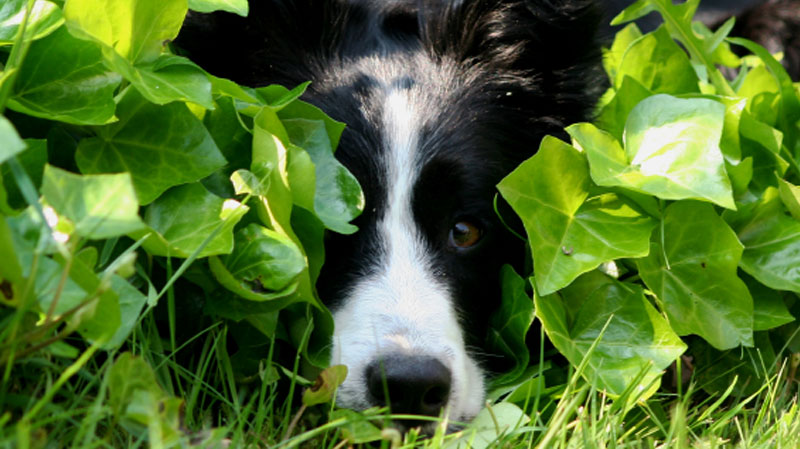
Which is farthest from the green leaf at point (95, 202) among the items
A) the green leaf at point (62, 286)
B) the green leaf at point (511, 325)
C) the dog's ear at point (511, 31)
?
the dog's ear at point (511, 31)

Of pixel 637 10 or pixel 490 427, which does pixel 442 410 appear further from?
pixel 637 10

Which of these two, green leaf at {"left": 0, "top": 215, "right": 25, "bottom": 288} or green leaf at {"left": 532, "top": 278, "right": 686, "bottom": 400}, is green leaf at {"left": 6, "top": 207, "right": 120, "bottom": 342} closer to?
green leaf at {"left": 0, "top": 215, "right": 25, "bottom": 288}

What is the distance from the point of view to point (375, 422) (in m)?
1.80

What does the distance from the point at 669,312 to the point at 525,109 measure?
2.76ft

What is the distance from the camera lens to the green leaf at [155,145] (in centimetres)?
174

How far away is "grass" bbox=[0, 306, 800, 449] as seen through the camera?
1324 millimetres

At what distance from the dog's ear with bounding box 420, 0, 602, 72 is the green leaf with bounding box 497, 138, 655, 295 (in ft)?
2.19

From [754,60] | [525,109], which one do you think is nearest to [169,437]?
[525,109]

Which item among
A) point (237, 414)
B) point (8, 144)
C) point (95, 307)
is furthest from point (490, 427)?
point (8, 144)

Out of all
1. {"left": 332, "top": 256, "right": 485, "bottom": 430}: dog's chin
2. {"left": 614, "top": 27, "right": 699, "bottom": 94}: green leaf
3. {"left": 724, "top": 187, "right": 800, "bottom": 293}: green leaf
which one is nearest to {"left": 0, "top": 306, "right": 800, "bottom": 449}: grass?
{"left": 332, "top": 256, "right": 485, "bottom": 430}: dog's chin

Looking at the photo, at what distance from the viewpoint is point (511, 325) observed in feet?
7.13

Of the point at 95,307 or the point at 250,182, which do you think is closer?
the point at 95,307

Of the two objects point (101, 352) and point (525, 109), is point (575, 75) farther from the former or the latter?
point (101, 352)

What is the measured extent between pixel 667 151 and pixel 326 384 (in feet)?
2.93
